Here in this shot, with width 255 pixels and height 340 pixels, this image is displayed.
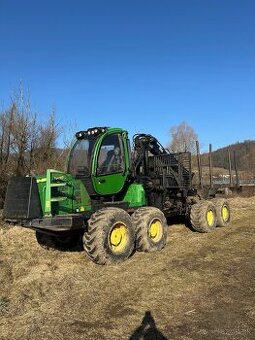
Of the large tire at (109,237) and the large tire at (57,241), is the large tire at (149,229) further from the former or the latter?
the large tire at (57,241)

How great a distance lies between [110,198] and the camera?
11094 mm

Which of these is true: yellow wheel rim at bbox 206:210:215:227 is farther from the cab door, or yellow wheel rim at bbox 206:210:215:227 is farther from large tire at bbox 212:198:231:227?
the cab door

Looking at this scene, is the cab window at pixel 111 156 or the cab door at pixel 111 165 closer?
the cab door at pixel 111 165

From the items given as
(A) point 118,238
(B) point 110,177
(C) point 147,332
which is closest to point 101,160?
(B) point 110,177

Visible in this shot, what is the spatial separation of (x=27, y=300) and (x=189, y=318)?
2532 mm

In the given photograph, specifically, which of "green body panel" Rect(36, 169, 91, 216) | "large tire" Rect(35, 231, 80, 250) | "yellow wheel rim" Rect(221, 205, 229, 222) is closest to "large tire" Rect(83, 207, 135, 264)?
"green body panel" Rect(36, 169, 91, 216)

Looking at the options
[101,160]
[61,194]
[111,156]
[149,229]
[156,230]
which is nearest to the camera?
[61,194]

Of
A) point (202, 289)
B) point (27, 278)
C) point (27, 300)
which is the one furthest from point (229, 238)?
point (27, 300)

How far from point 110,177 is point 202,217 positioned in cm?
373

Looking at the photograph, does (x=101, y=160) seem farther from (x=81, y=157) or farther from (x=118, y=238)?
(x=118, y=238)

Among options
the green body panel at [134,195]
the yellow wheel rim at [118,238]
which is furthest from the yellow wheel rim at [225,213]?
the yellow wheel rim at [118,238]

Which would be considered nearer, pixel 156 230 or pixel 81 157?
pixel 81 157

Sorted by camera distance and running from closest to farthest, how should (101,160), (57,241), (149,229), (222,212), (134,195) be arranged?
1. (101,160)
2. (149,229)
3. (57,241)
4. (134,195)
5. (222,212)

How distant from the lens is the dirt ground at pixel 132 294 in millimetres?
5781
